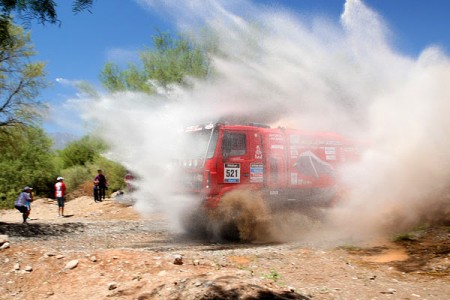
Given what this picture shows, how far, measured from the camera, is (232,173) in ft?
33.3

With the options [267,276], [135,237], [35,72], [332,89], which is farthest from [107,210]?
[267,276]

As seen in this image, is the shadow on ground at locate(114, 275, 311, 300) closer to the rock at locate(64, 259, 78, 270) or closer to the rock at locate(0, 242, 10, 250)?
the rock at locate(64, 259, 78, 270)

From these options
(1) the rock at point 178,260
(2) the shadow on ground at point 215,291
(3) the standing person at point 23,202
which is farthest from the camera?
(3) the standing person at point 23,202

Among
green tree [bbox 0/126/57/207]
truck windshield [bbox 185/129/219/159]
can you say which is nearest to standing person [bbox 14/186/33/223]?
truck windshield [bbox 185/129/219/159]

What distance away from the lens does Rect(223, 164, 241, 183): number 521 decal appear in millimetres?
10078

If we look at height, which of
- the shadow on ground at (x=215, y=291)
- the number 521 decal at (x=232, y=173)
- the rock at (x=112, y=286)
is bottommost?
the rock at (x=112, y=286)

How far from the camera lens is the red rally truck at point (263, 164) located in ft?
33.0

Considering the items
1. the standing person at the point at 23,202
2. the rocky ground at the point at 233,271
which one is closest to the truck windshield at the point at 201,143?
the rocky ground at the point at 233,271

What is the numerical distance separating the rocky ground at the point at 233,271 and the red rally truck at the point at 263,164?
1.53 m

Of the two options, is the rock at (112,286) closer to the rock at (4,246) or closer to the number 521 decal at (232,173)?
the rock at (4,246)

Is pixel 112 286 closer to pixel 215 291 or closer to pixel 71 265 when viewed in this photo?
pixel 71 265

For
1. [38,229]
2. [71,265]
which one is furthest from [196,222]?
[38,229]

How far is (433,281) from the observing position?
6.46 meters

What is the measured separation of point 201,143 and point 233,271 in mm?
4944
